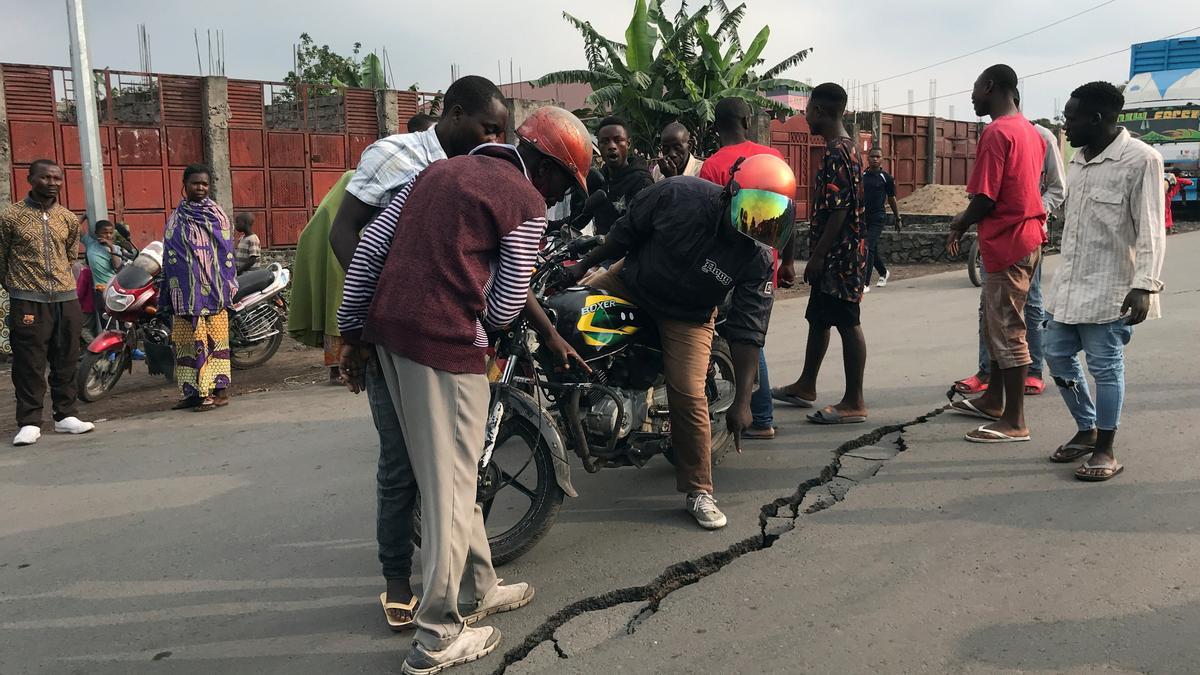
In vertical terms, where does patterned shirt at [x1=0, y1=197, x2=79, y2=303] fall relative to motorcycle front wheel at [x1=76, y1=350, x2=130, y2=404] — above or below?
above

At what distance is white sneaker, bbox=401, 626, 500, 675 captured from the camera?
283cm

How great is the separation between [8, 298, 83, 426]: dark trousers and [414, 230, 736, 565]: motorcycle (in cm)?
352

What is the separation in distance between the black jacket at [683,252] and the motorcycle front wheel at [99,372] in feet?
15.9

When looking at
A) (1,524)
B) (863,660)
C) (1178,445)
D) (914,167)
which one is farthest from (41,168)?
(914,167)

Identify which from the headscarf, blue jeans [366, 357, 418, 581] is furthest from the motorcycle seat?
blue jeans [366, 357, 418, 581]

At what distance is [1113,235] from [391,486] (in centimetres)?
350

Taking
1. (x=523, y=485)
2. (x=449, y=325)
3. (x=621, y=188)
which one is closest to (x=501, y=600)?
(x=523, y=485)

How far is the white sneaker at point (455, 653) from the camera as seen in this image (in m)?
2.83

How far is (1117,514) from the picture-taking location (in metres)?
3.95

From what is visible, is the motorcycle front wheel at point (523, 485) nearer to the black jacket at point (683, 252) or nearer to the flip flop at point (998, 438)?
the black jacket at point (683, 252)

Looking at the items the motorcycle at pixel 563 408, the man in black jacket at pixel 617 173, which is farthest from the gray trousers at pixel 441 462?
the man in black jacket at pixel 617 173

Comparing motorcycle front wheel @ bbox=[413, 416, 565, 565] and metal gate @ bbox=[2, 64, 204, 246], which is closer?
motorcycle front wheel @ bbox=[413, 416, 565, 565]

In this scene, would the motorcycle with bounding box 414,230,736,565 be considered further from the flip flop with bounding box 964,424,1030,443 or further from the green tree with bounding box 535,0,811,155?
the green tree with bounding box 535,0,811,155

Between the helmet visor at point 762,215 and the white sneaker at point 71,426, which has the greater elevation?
the helmet visor at point 762,215
